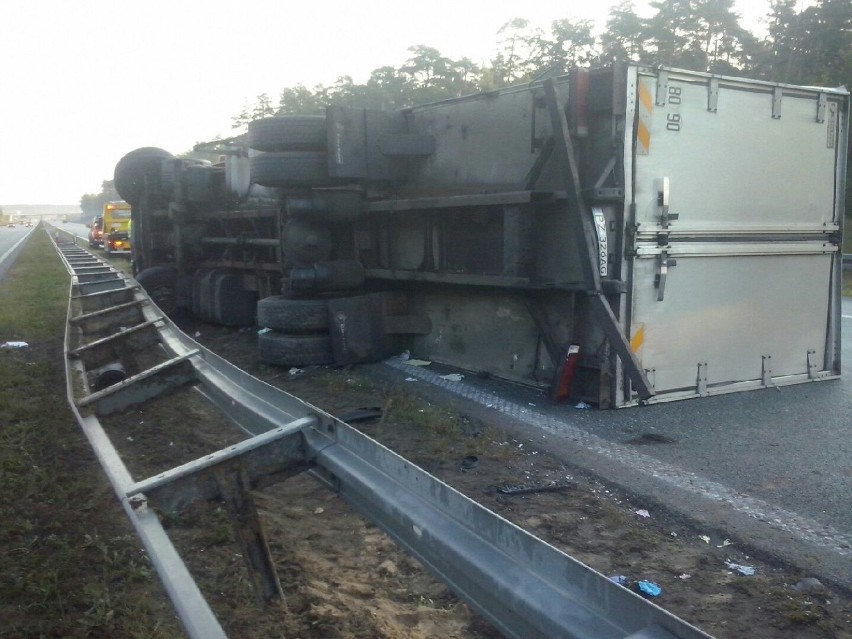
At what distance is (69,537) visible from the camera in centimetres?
392

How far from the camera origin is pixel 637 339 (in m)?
6.41

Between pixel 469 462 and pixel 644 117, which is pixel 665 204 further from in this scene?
pixel 469 462

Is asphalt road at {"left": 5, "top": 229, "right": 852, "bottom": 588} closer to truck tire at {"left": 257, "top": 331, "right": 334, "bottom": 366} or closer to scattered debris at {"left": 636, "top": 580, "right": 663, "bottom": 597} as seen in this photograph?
scattered debris at {"left": 636, "top": 580, "right": 663, "bottom": 597}

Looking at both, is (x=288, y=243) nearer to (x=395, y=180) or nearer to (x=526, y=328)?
(x=395, y=180)

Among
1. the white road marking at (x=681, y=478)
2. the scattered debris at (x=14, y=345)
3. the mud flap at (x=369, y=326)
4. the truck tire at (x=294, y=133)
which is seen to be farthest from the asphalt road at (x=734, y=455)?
the scattered debris at (x=14, y=345)

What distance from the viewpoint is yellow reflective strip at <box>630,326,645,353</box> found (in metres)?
6.39

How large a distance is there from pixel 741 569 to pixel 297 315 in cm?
544

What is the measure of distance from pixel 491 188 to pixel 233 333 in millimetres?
5500

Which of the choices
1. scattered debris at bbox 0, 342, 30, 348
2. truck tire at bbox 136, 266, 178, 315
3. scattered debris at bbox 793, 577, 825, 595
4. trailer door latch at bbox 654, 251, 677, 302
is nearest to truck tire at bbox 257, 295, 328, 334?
scattered debris at bbox 0, 342, 30, 348

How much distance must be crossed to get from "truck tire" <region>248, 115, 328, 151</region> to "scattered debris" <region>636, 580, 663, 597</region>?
564 centimetres

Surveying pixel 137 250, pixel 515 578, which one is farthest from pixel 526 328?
pixel 137 250

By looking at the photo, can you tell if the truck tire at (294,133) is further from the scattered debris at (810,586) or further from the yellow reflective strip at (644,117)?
the scattered debris at (810,586)

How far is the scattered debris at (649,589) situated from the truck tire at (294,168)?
5.52m

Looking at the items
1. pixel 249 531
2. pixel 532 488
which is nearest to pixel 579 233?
pixel 532 488
